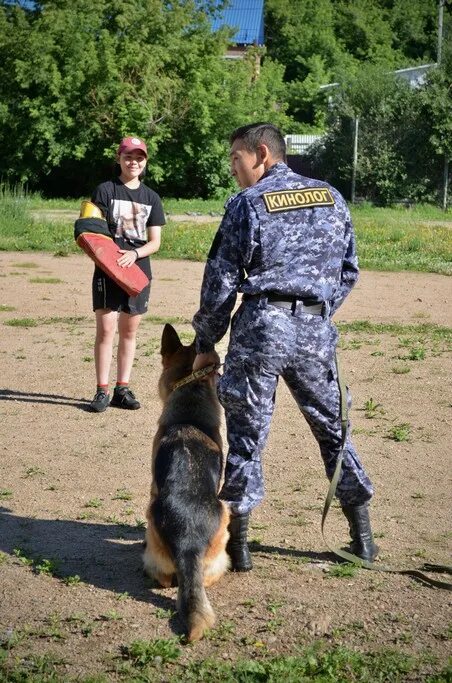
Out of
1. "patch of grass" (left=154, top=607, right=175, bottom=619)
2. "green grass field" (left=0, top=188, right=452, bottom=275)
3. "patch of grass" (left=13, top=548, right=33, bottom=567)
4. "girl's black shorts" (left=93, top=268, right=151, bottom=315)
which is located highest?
"girl's black shorts" (left=93, top=268, right=151, bottom=315)

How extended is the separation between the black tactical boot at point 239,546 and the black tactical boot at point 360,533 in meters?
0.54

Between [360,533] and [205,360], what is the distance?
1178 millimetres

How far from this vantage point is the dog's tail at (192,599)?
388 centimetres

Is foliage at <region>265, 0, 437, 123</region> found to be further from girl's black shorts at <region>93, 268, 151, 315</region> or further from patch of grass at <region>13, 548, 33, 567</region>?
patch of grass at <region>13, 548, 33, 567</region>

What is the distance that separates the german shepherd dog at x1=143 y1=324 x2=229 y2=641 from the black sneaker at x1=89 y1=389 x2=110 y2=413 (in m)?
2.88

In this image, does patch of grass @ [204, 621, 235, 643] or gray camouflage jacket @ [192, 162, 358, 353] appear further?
gray camouflage jacket @ [192, 162, 358, 353]

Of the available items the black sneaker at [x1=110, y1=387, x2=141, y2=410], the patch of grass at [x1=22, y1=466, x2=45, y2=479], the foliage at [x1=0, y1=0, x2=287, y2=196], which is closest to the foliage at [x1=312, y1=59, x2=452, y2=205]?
the foliage at [x1=0, y1=0, x2=287, y2=196]

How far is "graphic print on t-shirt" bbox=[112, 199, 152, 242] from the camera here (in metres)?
7.53

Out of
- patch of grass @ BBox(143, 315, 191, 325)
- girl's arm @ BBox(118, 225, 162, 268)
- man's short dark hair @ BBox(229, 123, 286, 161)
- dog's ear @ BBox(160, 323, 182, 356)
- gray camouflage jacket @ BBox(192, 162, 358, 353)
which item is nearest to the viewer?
gray camouflage jacket @ BBox(192, 162, 358, 353)

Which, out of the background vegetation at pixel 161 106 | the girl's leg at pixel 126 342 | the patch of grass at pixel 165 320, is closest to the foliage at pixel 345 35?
the background vegetation at pixel 161 106

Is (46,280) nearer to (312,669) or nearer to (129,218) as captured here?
(129,218)

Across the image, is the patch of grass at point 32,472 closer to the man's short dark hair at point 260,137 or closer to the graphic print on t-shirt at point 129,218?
the graphic print on t-shirt at point 129,218

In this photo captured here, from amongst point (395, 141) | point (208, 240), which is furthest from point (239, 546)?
point (395, 141)

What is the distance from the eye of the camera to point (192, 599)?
12.9 ft
